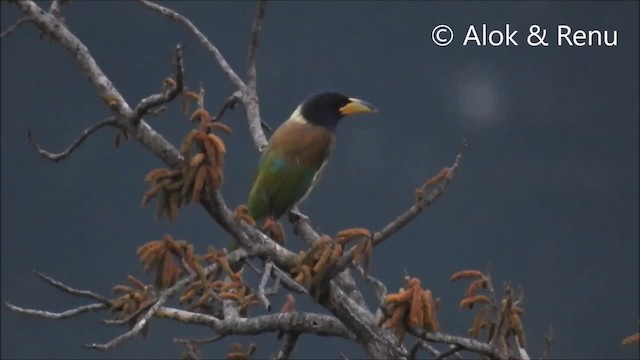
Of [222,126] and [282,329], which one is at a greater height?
[222,126]

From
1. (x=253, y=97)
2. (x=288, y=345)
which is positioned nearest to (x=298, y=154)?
(x=253, y=97)

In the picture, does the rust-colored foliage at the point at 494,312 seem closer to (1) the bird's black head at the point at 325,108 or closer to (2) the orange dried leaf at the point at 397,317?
(2) the orange dried leaf at the point at 397,317

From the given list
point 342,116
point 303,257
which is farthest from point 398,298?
point 342,116

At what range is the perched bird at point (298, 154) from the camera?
3.76m

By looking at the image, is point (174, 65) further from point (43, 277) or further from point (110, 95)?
point (43, 277)

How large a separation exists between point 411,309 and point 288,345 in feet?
1.93

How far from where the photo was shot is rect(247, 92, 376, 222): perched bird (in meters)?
3.76

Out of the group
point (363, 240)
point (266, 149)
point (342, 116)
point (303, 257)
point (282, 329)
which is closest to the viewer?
point (363, 240)

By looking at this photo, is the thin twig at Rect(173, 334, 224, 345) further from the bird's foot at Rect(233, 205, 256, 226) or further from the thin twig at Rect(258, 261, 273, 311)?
the bird's foot at Rect(233, 205, 256, 226)

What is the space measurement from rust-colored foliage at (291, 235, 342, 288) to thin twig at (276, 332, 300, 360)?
1.24 ft

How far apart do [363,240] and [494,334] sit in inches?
11.7

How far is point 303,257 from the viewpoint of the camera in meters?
2.24

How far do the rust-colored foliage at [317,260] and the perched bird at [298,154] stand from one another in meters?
1.39

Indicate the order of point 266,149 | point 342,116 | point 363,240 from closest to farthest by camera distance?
point 363,240
point 266,149
point 342,116
